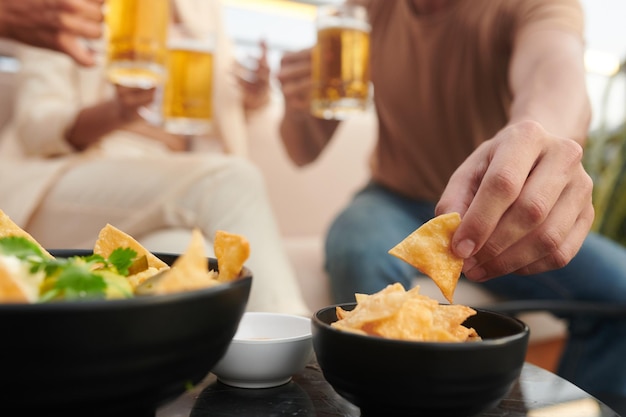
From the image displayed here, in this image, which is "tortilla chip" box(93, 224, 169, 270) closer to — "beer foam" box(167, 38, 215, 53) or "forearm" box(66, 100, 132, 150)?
"beer foam" box(167, 38, 215, 53)

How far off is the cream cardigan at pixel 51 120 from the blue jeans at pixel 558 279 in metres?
0.75

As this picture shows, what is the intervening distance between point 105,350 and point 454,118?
146 centimetres

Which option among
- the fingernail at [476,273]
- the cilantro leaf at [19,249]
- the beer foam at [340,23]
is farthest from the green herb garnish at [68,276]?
the beer foam at [340,23]

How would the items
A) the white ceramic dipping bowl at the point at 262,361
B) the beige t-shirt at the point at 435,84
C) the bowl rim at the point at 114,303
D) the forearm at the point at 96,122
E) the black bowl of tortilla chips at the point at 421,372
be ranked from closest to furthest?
1. the bowl rim at the point at 114,303
2. the black bowl of tortilla chips at the point at 421,372
3. the white ceramic dipping bowl at the point at 262,361
4. the beige t-shirt at the point at 435,84
5. the forearm at the point at 96,122

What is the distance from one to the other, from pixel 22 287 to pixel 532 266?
60cm

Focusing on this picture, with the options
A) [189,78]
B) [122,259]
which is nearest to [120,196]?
[189,78]

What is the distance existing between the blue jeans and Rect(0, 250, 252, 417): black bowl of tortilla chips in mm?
1076

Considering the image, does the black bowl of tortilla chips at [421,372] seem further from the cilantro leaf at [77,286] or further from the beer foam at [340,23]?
the beer foam at [340,23]

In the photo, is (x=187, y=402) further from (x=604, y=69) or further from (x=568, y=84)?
(x=604, y=69)

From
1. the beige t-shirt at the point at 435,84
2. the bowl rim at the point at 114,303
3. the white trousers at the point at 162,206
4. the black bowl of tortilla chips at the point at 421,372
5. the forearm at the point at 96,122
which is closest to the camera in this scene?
the bowl rim at the point at 114,303

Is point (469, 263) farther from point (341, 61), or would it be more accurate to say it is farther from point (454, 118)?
point (454, 118)

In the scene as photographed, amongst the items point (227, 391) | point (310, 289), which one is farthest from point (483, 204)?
point (310, 289)

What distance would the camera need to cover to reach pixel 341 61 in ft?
4.58

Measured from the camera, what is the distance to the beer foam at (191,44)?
1570 mm
